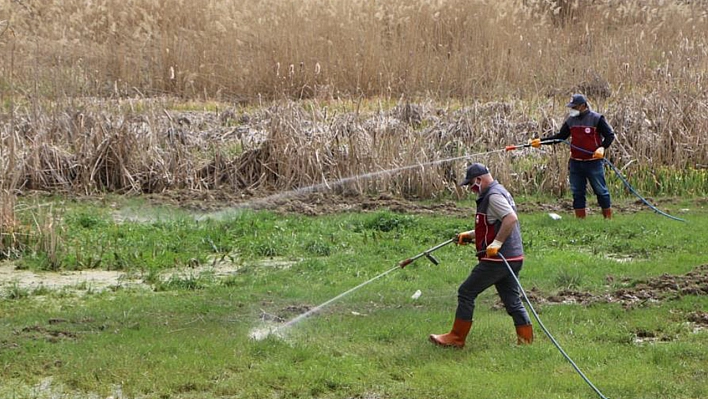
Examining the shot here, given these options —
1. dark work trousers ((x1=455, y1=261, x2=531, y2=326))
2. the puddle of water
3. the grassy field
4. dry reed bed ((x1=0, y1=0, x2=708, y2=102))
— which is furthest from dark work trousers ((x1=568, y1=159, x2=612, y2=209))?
dark work trousers ((x1=455, y1=261, x2=531, y2=326))

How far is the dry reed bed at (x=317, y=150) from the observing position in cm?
1673

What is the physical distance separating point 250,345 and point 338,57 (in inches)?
513

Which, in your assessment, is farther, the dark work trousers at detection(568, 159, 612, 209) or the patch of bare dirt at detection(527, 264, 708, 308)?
the dark work trousers at detection(568, 159, 612, 209)

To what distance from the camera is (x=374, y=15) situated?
77.2ft

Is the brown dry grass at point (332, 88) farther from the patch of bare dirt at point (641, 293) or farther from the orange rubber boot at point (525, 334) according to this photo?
the orange rubber boot at point (525, 334)

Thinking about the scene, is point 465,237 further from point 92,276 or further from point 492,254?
point 92,276

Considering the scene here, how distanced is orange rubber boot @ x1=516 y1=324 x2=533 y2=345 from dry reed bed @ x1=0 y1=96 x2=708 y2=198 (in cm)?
745

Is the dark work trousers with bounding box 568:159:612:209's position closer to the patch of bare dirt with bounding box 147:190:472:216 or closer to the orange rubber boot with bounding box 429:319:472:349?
the patch of bare dirt with bounding box 147:190:472:216

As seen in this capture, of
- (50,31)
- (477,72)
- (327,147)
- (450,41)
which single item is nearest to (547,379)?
(327,147)

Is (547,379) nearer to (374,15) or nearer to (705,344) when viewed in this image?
(705,344)

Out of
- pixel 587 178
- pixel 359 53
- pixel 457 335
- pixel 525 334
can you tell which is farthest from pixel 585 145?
pixel 359 53

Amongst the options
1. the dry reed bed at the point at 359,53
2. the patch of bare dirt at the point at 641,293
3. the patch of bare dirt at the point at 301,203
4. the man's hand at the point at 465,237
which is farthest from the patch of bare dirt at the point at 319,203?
the man's hand at the point at 465,237

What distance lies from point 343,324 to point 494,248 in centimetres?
197

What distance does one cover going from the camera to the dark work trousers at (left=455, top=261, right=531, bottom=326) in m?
8.95
